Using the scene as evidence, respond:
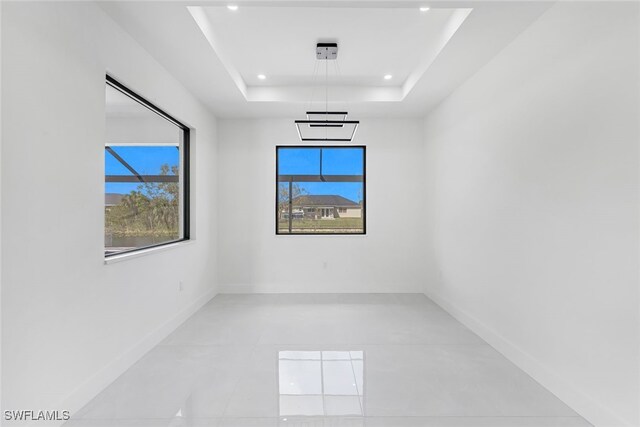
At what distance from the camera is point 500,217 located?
321cm

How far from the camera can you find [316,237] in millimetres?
5594

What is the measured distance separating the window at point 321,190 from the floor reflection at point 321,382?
2.79 m

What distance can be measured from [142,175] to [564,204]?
3.57 meters

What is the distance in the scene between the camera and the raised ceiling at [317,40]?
8.56 feet

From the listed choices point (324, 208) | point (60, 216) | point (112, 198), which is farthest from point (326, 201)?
point (60, 216)

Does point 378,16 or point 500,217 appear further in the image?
point 500,217

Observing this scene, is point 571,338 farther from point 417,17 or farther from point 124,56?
point 124,56

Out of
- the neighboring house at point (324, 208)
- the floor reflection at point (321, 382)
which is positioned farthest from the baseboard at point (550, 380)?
the neighboring house at point (324, 208)

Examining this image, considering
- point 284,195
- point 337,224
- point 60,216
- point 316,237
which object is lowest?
point 316,237

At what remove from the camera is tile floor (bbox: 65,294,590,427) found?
2.17 m

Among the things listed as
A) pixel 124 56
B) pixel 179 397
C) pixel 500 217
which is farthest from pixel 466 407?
pixel 124 56

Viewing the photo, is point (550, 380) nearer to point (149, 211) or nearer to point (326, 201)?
point (149, 211)

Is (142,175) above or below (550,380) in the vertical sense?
above

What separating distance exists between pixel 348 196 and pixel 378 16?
3085 millimetres
